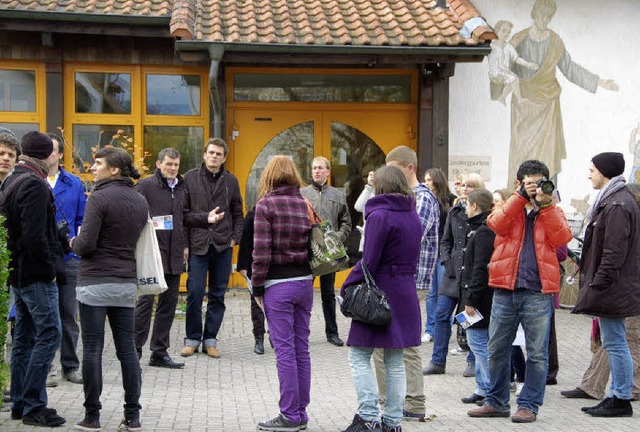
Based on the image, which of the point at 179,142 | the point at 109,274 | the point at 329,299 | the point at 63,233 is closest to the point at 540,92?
the point at 179,142

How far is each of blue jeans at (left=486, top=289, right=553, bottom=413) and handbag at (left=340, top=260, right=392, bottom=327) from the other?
1.22 m

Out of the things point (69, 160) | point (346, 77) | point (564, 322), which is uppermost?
point (346, 77)

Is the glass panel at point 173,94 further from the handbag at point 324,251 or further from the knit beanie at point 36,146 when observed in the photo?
the handbag at point 324,251

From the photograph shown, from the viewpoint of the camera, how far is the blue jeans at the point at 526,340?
279 inches

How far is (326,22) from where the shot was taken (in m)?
12.9

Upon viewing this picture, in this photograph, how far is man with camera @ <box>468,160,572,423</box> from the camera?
23.0 ft

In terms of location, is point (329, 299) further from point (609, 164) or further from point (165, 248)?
point (609, 164)

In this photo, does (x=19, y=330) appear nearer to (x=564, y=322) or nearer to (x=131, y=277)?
(x=131, y=277)

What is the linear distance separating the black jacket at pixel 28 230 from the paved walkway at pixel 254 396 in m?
1.08

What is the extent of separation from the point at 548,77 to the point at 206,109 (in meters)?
5.02

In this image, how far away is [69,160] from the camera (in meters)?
12.9

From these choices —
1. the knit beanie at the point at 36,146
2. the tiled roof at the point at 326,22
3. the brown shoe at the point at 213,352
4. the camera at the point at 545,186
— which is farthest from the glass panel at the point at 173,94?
the camera at the point at 545,186

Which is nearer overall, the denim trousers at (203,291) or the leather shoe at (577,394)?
the leather shoe at (577,394)

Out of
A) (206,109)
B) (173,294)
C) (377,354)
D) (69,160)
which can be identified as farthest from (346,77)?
(377,354)
